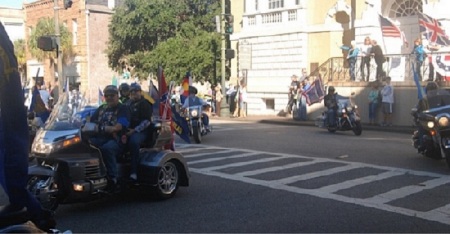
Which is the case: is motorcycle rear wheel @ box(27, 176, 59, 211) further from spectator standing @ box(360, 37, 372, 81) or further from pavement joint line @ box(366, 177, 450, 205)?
spectator standing @ box(360, 37, 372, 81)

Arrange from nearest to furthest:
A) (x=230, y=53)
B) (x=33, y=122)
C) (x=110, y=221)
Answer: (x=110, y=221), (x=33, y=122), (x=230, y=53)

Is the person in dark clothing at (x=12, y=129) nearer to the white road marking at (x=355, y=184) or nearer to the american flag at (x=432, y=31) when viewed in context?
the white road marking at (x=355, y=184)

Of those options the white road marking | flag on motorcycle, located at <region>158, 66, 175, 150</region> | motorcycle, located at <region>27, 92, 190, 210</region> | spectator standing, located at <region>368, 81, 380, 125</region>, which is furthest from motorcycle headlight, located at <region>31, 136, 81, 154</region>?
spectator standing, located at <region>368, 81, 380, 125</region>

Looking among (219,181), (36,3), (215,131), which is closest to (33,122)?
(219,181)

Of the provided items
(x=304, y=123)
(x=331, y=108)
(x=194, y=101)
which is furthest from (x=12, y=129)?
(x=304, y=123)

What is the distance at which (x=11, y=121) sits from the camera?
99.5 inches

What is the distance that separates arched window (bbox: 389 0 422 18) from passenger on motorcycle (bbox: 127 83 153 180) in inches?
735

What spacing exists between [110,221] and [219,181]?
2.98 meters

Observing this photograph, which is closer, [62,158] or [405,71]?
[62,158]

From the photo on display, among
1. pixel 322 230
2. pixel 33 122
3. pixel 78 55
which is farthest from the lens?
pixel 78 55

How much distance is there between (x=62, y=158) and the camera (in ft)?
23.4

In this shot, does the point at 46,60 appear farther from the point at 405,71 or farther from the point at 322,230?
the point at 322,230

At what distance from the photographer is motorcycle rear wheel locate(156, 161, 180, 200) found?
7986 mm

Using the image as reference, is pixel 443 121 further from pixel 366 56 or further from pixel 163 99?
pixel 366 56
